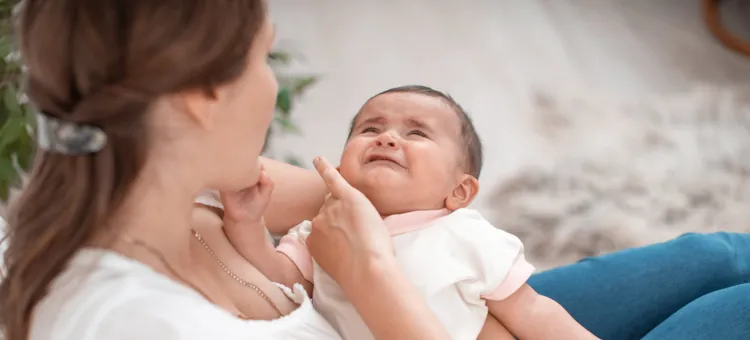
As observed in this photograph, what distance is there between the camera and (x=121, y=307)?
0.68 meters

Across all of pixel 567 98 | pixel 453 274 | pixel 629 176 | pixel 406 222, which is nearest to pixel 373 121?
pixel 406 222

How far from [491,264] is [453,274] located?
5 centimetres

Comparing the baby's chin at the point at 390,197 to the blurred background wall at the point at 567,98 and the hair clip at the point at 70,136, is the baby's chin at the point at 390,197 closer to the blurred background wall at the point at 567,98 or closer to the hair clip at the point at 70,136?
the hair clip at the point at 70,136

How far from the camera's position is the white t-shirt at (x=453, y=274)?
37.7 inches

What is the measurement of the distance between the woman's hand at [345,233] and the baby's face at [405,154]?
61 mm

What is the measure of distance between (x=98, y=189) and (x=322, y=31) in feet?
7.39

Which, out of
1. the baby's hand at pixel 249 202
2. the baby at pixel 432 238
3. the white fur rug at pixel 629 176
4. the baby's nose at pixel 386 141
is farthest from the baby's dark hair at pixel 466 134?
the white fur rug at pixel 629 176

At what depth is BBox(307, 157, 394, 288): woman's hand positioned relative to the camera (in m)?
0.91

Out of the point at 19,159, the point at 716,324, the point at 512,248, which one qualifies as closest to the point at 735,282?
the point at 716,324

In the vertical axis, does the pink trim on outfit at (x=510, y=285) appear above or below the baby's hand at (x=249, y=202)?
below

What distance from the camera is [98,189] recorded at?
692 millimetres

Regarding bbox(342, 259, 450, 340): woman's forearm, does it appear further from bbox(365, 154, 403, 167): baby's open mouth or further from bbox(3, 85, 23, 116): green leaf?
bbox(3, 85, 23, 116): green leaf

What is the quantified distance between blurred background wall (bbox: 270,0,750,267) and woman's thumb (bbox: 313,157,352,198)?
3.47 feet

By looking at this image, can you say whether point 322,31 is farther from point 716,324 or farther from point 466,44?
point 716,324
